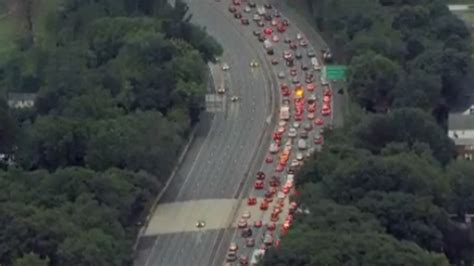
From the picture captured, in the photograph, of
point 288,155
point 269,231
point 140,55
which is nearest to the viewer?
point 269,231

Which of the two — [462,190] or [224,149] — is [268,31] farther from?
[462,190]

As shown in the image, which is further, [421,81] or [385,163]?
[421,81]

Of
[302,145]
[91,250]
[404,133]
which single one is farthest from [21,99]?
[91,250]

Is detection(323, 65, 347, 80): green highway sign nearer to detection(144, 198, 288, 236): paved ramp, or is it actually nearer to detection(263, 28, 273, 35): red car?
detection(263, 28, 273, 35): red car

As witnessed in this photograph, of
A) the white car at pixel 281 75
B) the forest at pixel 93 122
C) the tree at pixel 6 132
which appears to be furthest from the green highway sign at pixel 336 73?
the tree at pixel 6 132

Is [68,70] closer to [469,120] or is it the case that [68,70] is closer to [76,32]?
[76,32]

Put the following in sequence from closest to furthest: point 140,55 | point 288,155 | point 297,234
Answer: point 297,234 < point 288,155 < point 140,55

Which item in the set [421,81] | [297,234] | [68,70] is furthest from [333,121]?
[297,234]
